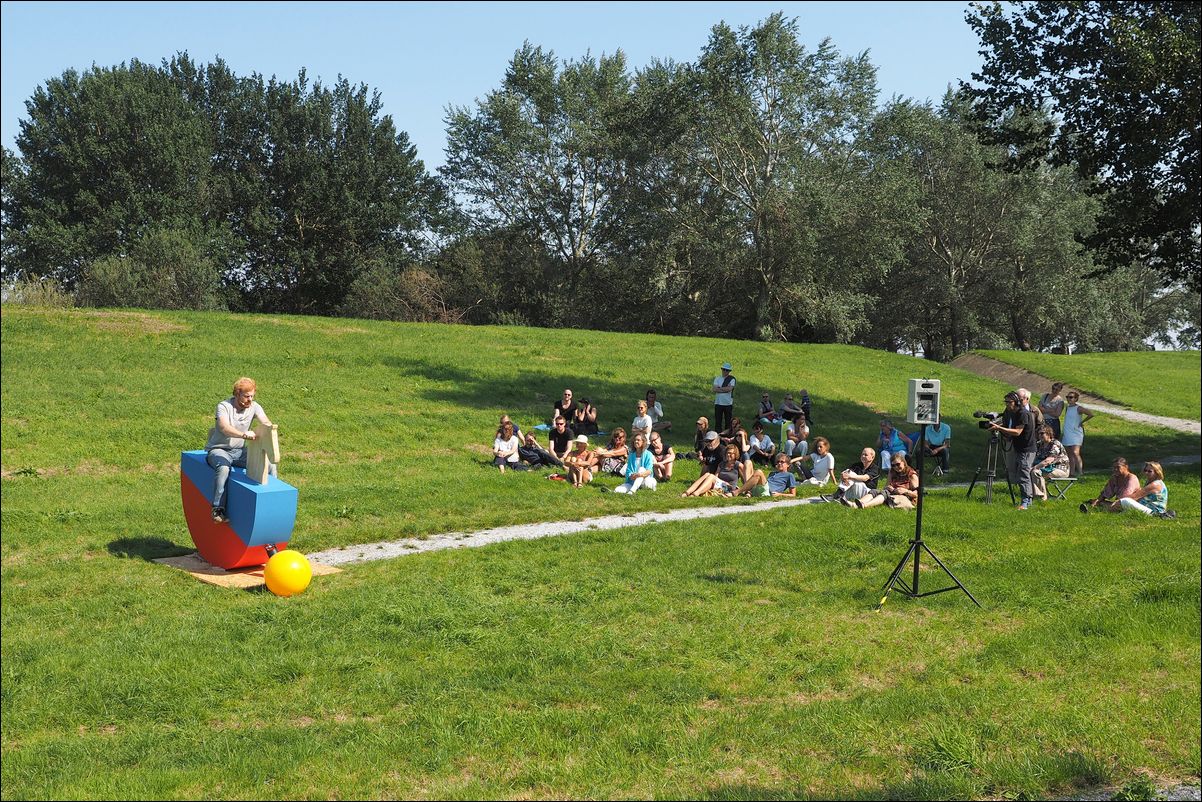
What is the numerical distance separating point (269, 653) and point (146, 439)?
410 inches

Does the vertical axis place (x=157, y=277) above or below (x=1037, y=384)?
above

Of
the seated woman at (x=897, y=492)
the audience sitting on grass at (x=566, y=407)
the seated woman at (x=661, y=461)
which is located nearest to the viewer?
the seated woman at (x=897, y=492)

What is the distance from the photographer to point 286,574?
9.30 metres

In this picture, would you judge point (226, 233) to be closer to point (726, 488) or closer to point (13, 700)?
point (726, 488)

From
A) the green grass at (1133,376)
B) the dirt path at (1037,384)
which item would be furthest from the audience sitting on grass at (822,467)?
the green grass at (1133,376)

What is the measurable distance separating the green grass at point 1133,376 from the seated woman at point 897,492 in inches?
747

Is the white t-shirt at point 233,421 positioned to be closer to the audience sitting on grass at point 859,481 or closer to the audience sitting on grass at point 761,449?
the audience sitting on grass at point 859,481

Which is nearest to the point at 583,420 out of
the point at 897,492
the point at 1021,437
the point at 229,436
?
the point at 897,492

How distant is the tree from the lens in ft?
55.2

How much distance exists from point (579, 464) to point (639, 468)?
0.95 meters

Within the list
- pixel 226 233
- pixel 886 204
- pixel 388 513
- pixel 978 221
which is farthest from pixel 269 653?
pixel 978 221

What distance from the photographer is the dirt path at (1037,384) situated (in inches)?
1097

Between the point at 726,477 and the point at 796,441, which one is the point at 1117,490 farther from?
the point at 796,441

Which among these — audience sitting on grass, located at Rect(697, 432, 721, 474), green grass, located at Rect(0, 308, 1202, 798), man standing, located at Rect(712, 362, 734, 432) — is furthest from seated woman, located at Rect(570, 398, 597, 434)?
man standing, located at Rect(712, 362, 734, 432)
